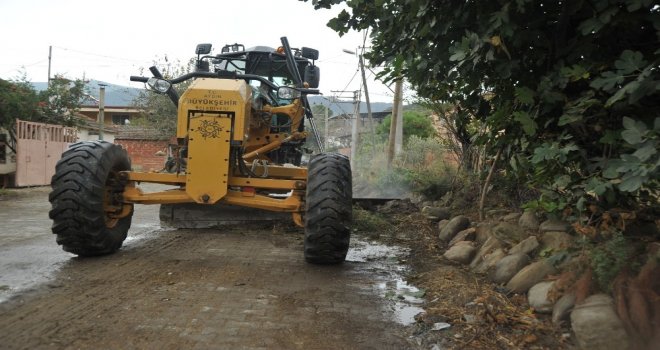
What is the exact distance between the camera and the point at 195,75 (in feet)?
19.5

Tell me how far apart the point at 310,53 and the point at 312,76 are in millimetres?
950

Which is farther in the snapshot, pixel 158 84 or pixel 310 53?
pixel 310 53

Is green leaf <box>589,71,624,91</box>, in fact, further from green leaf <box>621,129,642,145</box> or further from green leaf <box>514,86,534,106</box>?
green leaf <box>514,86,534,106</box>

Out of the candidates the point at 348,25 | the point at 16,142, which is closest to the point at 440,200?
the point at 348,25

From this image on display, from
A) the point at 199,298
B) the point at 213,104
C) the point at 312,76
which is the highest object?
the point at 312,76

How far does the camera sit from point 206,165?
512 cm

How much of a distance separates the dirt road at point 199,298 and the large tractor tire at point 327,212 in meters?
0.23

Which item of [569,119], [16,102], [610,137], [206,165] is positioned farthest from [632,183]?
[16,102]

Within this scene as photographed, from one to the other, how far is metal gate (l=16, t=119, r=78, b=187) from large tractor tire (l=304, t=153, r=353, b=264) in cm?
1202

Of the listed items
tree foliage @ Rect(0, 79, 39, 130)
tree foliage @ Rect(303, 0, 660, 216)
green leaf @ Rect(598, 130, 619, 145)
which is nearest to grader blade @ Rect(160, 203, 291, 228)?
tree foliage @ Rect(303, 0, 660, 216)

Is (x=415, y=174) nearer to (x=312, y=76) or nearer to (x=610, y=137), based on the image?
(x=312, y=76)

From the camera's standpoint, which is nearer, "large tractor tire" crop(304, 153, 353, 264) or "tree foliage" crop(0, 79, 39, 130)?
"large tractor tire" crop(304, 153, 353, 264)

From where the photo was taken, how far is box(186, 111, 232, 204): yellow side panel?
5109mm

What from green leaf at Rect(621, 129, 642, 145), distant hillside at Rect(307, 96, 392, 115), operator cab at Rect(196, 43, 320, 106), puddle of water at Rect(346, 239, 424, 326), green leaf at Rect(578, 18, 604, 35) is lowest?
puddle of water at Rect(346, 239, 424, 326)
